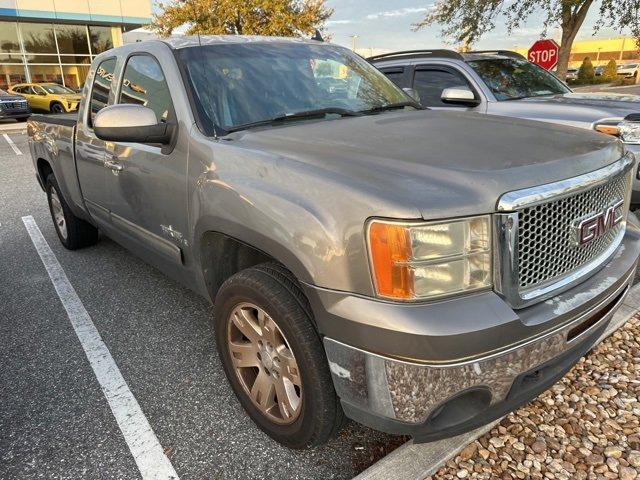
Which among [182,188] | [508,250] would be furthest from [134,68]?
[508,250]

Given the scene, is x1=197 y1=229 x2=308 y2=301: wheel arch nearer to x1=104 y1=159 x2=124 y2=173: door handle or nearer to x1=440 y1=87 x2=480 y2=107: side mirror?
x1=104 y1=159 x2=124 y2=173: door handle

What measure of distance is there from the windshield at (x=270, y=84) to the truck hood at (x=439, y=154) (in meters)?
0.24

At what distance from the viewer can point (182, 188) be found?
2.49 meters

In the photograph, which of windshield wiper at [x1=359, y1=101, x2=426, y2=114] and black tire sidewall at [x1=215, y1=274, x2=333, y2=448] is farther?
windshield wiper at [x1=359, y1=101, x2=426, y2=114]

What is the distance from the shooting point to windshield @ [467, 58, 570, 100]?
5801mm

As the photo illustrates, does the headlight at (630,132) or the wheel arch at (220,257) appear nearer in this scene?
the wheel arch at (220,257)

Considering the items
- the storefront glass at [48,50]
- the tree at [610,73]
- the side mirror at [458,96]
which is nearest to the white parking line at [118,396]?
the side mirror at [458,96]

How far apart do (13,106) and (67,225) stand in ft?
57.8

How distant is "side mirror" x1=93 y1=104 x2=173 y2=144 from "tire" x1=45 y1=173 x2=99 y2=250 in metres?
2.44

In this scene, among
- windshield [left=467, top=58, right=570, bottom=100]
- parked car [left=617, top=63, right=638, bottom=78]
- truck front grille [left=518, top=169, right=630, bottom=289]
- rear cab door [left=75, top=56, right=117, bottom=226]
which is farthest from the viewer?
parked car [left=617, top=63, right=638, bottom=78]

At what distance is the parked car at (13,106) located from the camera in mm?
18500

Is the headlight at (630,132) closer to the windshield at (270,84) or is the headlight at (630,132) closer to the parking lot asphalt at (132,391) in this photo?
the windshield at (270,84)

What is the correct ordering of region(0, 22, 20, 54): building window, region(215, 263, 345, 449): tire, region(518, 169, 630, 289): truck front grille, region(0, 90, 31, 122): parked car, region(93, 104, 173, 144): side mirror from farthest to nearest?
region(0, 22, 20, 54): building window → region(0, 90, 31, 122): parked car → region(93, 104, 173, 144): side mirror → region(215, 263, 345, 449): tire → region(518, 169, 630, 289): truck front grille

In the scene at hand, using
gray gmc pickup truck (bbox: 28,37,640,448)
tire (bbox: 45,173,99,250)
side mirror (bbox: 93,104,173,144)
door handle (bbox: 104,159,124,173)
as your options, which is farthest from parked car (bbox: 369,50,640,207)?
tire (bbox: 45,173,99,250)
